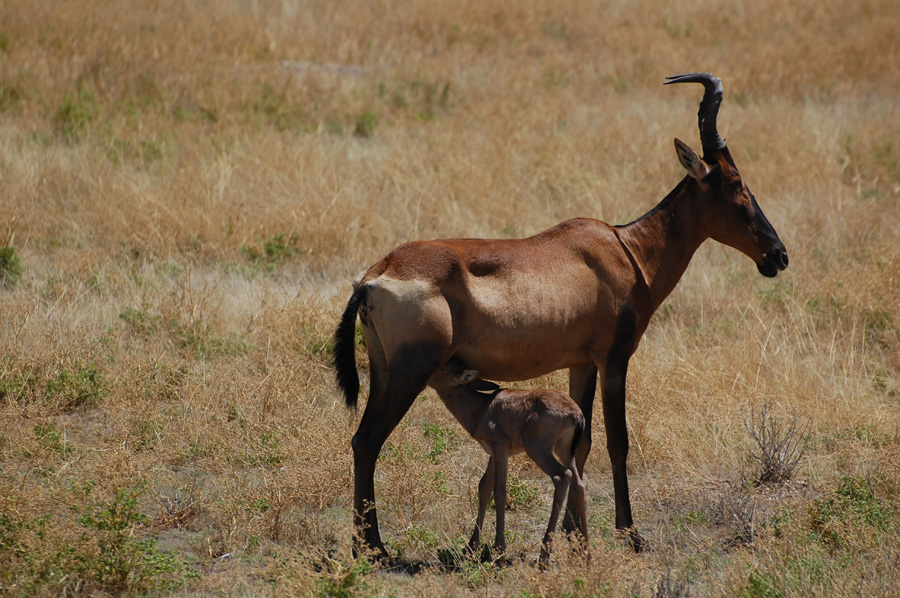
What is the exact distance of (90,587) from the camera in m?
4.74

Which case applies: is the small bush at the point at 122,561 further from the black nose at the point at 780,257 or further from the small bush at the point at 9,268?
the small bush at the point at 9,268

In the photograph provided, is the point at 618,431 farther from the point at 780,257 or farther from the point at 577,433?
the point at 780,257

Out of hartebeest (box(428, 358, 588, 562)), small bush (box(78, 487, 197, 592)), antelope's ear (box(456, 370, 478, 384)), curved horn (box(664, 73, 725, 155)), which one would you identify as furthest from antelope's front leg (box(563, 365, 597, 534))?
small bush (box(78, 487, 197, 592))

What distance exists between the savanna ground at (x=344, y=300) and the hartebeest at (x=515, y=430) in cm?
30

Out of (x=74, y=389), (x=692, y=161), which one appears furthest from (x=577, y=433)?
(x=74, y=389)

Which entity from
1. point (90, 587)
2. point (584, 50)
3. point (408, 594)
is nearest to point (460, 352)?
point (408, 594)

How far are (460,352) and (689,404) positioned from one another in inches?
110

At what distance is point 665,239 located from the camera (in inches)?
251

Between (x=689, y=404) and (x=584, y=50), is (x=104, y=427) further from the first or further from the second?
(x=584, y=50)

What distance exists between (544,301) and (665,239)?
1.37m

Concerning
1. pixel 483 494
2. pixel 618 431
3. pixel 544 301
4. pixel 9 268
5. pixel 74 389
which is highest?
pixel 544 301

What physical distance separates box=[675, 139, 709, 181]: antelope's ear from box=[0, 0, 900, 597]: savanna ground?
1993 mm

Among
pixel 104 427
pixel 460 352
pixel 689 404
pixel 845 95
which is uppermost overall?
pixel 845 95

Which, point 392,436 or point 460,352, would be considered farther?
point 392,436
